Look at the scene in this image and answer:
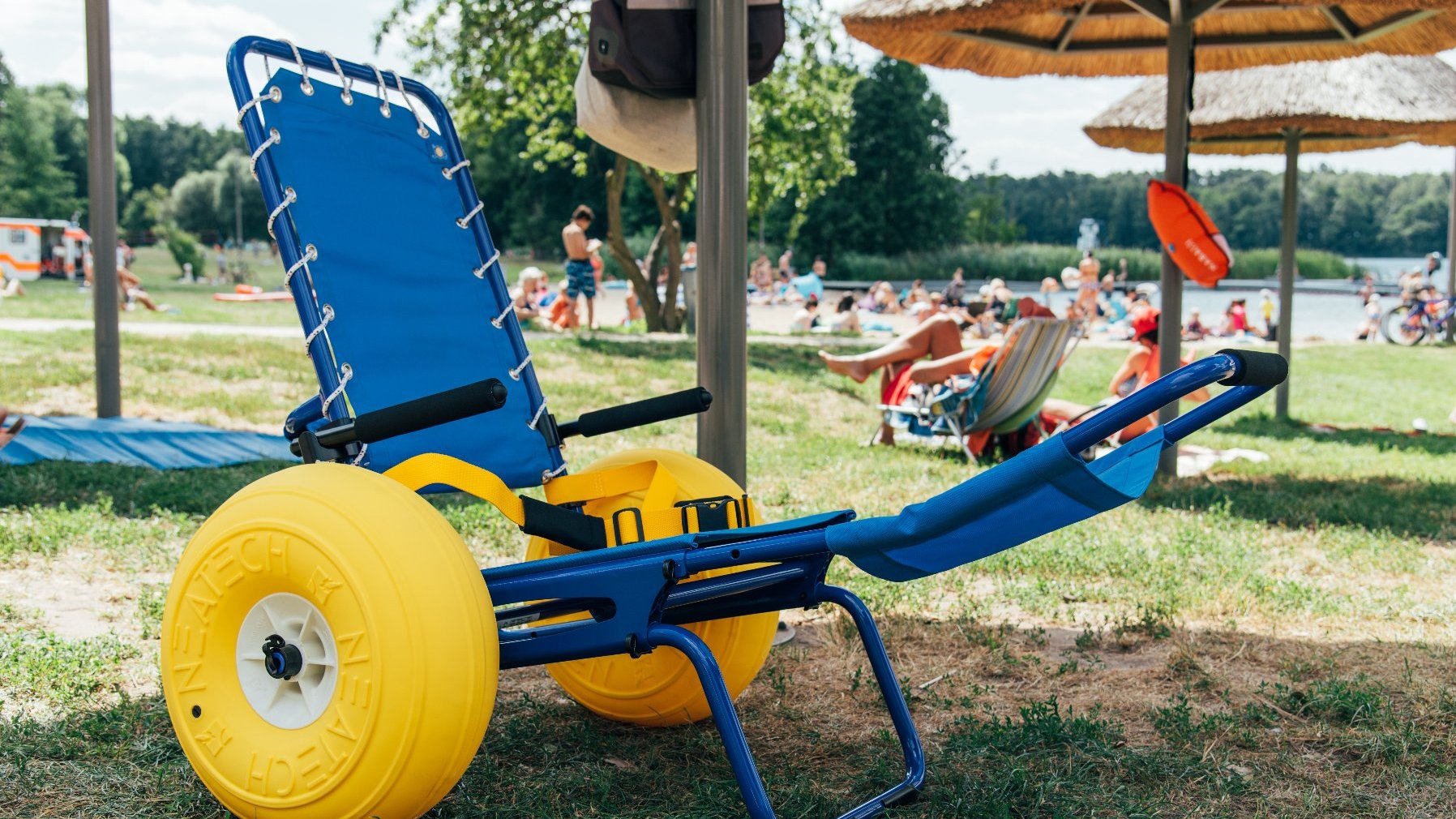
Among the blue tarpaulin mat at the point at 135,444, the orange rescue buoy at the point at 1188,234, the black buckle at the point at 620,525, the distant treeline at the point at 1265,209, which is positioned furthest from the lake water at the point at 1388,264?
the black buckle at the point at 620,525

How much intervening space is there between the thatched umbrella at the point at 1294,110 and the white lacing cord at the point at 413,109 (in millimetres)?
7768

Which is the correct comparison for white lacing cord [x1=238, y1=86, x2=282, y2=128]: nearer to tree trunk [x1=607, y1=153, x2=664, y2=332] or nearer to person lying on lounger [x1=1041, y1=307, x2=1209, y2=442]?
person lying on lounger [x1=1041, y1=307, x2=1209, y2=442]

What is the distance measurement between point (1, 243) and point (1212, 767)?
36.5 meters

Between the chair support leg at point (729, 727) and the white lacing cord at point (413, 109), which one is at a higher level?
the white lacing cord at point (413, 109)

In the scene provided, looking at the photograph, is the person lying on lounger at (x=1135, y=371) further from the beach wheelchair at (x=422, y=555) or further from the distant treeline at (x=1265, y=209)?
the distant treeline at (x=1265, y=209)

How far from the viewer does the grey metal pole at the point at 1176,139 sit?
6332 millimetres

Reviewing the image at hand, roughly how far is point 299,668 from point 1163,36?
23.3 ft

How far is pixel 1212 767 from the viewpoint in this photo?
266 cm

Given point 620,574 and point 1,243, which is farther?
point 1,243

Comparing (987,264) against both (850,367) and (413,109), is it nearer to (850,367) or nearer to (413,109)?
(850,367)

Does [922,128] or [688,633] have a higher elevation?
[922,128]

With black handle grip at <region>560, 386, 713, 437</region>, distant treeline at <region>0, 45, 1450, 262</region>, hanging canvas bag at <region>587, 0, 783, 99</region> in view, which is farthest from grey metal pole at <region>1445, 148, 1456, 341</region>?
distant treeline at <region>0, 45, 1450, 262</region>

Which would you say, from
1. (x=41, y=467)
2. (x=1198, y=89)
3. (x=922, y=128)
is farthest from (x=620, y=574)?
(x=922, y=128)

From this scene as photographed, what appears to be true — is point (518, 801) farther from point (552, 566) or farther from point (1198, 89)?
point (1198, 89)
